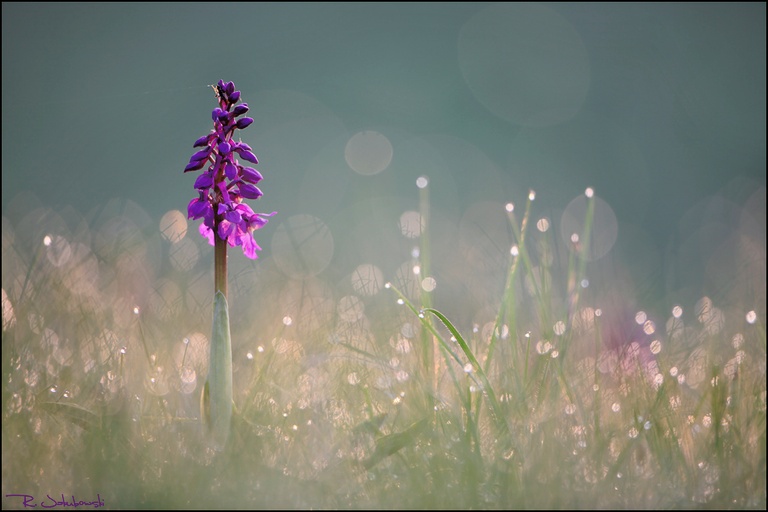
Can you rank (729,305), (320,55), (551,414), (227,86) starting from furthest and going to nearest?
(320,55), (729,305), (227,86), (551,414)

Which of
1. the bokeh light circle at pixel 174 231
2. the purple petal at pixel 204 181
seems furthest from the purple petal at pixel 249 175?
the bokeh light circle at pixel 174 231

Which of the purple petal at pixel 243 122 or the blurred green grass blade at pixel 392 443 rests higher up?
the purple petal at pixel 243 122

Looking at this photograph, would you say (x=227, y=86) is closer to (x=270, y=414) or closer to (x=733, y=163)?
(x=270, y=414)

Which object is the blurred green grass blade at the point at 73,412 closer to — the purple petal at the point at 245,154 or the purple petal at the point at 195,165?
the purple petal at the point at 195,165

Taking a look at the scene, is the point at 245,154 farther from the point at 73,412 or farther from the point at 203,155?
the point at 73,412

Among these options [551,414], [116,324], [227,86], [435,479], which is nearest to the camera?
[435,479]

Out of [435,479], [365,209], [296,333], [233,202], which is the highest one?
[365,209]

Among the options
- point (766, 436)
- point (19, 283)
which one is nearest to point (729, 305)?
point (766, 436)

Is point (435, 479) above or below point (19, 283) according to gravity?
below
